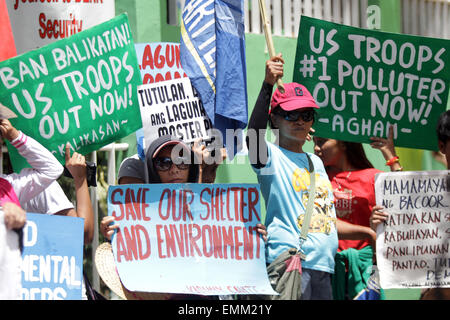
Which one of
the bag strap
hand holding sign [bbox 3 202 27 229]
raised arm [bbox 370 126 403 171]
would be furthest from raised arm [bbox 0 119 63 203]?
raised arm [bbox 370 126 403 171]

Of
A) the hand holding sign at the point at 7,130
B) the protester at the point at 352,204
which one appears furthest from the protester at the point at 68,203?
the protester at the point at 352,204

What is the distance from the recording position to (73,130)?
5.95m

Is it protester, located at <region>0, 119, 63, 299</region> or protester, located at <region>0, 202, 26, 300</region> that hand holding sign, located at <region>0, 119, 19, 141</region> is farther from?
protester, located at <region>0, 202, 26, 300</region>

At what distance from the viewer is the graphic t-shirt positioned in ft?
18.5

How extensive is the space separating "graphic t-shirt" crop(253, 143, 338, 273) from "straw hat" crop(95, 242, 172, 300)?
0.80 meters

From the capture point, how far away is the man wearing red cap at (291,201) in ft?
18.3

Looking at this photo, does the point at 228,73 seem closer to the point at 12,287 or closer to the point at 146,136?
the point at 146,136

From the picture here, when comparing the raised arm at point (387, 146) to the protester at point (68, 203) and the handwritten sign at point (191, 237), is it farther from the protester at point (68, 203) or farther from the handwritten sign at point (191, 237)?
the protester at point (68, 203)

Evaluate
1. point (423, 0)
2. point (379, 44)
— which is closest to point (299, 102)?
point (379, 44)

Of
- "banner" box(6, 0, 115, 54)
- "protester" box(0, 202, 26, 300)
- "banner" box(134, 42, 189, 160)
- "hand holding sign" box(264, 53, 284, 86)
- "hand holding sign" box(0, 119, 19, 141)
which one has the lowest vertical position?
"protester" box(0, 202, 26, 300)

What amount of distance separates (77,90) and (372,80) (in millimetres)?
2233

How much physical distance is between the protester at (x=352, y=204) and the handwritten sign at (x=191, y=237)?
805 mm

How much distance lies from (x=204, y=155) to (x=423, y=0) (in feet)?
18.6

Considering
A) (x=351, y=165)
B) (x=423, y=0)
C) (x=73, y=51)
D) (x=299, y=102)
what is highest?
(x=423, y=0)
